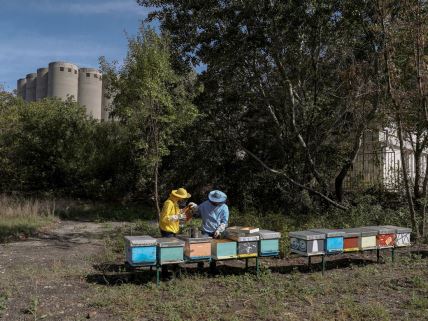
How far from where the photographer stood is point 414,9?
10.7m

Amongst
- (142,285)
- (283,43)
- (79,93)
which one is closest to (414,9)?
(283,43)

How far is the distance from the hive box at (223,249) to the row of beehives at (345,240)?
1.25 m

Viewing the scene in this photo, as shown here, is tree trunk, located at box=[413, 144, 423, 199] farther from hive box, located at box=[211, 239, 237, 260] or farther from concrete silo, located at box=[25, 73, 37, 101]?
concrete silo, located at box=[25, 73, 37, 101]

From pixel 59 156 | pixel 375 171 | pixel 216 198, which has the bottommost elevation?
pixel 216 198

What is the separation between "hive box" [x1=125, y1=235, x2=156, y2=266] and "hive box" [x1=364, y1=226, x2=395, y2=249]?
4.17 metres

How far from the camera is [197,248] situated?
7.17m

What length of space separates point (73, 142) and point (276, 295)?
14826 mm

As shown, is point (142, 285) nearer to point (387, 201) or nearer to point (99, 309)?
point (99, 309)

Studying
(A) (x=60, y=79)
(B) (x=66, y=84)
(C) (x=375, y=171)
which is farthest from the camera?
(B) (x=66, y=84)

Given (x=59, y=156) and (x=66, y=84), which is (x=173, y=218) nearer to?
(x=59, y=156)

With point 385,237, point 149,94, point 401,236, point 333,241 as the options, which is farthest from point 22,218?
point 401,236

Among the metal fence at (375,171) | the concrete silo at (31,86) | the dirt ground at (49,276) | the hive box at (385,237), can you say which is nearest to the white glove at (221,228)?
the dirt ground at (49,276)

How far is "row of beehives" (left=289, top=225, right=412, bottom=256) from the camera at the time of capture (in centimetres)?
777

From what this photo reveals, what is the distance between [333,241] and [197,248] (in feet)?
8.07
